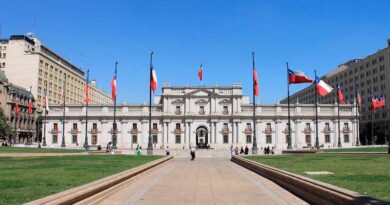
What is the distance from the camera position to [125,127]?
9694cm

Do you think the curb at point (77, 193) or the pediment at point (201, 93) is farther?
the pediment at point (201, 93)

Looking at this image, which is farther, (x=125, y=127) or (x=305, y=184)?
(x=125, y=127)

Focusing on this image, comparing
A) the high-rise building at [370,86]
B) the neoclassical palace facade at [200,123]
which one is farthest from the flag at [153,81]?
the high-rise building at [370,86]

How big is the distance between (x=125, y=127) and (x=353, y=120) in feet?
171

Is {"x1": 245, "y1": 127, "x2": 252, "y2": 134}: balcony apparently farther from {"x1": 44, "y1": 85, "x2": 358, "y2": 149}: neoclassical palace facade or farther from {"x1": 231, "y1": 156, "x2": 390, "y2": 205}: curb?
{"x1": 231, "y1": 156, "x2": 390, "y2": 205}: curb

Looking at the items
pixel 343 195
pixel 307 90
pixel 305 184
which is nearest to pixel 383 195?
pixel 343 195

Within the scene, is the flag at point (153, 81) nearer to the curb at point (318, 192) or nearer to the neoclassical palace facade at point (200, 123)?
the curb at point (318, 192)

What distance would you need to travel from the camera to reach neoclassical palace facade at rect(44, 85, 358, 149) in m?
96.3

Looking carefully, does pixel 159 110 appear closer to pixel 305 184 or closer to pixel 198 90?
pixel 198 90

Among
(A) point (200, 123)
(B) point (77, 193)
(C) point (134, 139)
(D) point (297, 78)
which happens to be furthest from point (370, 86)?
(B) point (77, 193)

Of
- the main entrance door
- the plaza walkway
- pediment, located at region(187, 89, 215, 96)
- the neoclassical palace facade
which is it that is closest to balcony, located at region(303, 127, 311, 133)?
the neoclassical palace facade

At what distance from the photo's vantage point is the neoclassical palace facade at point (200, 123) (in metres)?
96.3

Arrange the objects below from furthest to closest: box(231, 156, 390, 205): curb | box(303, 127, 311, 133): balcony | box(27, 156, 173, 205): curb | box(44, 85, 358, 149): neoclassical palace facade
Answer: box(303, 127, 311, 133): balcony, box(44, 85, 358, 149): neoclassical palace facade, box(27, 156, 173, 205): curb, box(231, 156, 390, 205): curb

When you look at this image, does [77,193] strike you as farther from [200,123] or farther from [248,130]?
[248,130]
